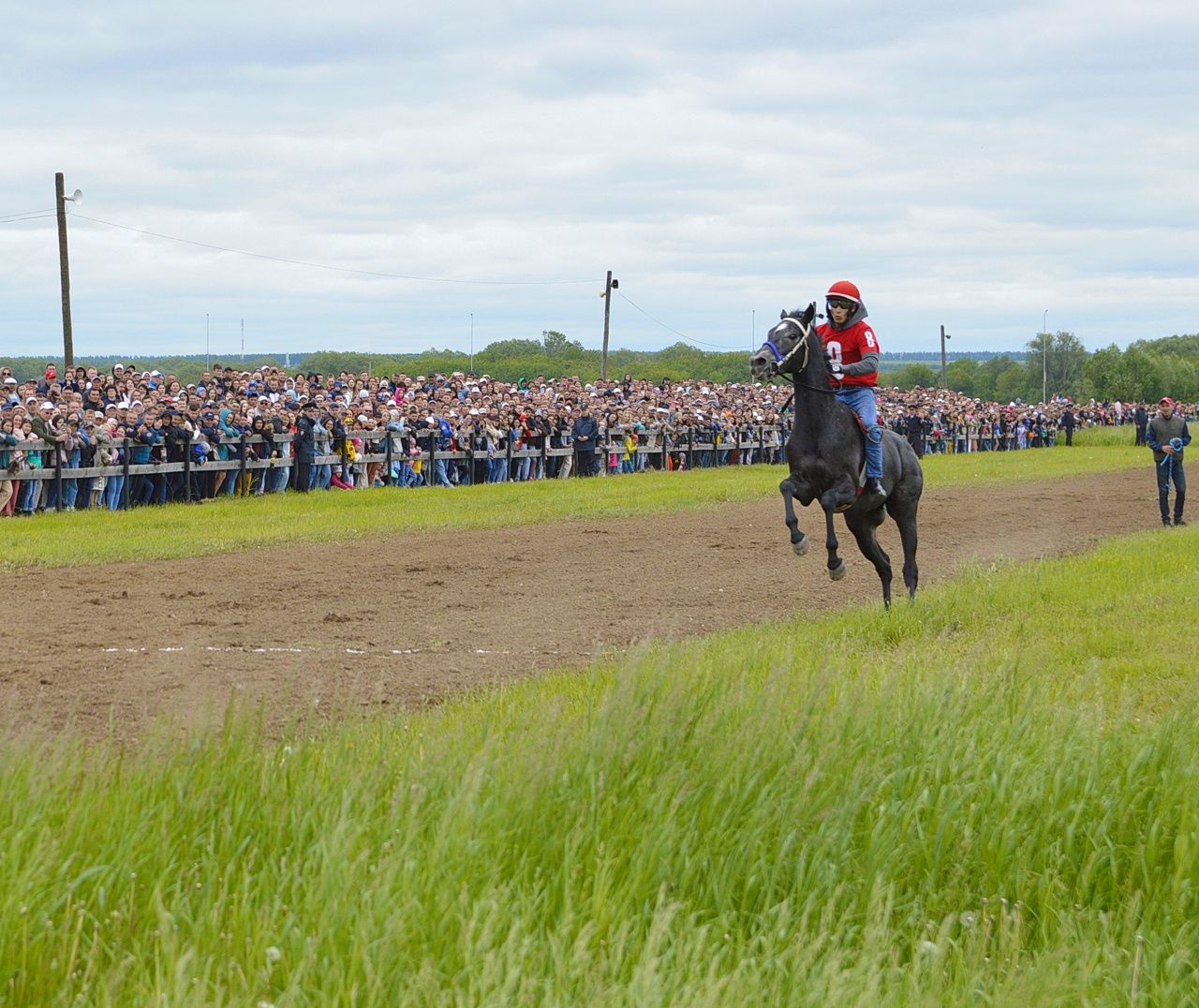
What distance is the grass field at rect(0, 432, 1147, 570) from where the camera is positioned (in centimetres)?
1720

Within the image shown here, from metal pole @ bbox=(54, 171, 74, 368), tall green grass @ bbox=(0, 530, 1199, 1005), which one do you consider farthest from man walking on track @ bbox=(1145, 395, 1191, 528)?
metal pole @ bbox=(54, 171, 74, 368)

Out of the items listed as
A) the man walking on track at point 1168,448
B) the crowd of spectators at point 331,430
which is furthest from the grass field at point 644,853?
the man walking on track at point 1168,448

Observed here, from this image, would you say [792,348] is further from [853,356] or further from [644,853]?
[644,853]

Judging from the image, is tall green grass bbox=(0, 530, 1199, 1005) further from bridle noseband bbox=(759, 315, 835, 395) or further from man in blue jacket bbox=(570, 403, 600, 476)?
man in blue jacket bbox=(570, 403, 600, 476)

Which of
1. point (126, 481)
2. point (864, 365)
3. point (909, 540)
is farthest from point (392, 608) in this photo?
point (126, 481)

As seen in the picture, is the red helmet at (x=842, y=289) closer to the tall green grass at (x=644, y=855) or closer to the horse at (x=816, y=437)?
the horse at (x=816, y=437)

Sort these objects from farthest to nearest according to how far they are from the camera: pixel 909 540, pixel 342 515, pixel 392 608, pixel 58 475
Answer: pixel 342 515 < pixel 58 475 < pixel 909 540 < pixel 392 608

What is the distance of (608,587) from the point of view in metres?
14.8

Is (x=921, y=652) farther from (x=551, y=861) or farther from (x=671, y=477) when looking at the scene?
(x=671, y=477)

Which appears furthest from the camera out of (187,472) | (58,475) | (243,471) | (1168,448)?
(243,471)

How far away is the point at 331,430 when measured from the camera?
26281mm

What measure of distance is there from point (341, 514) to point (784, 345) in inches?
434

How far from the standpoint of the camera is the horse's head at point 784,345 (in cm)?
1204

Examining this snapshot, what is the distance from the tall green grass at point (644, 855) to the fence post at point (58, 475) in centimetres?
1581
